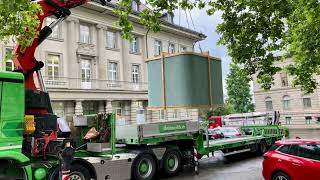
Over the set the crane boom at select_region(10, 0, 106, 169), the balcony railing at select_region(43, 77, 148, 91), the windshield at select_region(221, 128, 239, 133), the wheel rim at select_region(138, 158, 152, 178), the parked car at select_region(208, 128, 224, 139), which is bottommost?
the wheel rim at select_region(138, 158, 152, 178)

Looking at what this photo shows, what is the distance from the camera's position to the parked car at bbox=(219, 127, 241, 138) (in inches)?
856

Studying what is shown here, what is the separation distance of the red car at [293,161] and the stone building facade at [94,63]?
67.9 feet

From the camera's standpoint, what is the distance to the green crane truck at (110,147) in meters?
8.86

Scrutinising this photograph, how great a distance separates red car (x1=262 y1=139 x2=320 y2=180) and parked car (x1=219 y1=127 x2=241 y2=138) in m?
10.8

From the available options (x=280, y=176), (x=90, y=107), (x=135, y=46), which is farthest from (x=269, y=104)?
(x=280, y=176)

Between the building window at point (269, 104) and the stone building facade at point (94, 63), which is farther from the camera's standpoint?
the building window at point (269, 104)

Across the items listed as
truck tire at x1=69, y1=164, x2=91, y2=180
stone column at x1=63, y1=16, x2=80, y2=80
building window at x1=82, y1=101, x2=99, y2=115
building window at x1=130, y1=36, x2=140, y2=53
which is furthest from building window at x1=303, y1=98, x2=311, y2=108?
truck tire at x1=69, y1=164, x2=91, y2=180

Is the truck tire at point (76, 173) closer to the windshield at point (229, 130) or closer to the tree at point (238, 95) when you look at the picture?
the windshield at point (229, 130)

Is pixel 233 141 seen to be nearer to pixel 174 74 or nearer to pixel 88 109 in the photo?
pixel 174 74

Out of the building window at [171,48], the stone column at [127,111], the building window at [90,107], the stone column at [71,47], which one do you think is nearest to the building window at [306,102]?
the building window at [171,48]

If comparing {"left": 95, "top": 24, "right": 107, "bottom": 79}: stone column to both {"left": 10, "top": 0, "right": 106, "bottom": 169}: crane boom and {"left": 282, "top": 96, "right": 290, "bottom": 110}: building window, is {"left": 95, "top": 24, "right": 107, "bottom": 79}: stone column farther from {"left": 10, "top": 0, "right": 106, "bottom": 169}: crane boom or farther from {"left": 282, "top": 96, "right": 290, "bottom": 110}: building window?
{"left": 282, "top": 96, "right": 290, "bottom": 110}: building window

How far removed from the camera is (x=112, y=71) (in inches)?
1517

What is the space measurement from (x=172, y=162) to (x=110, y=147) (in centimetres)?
312

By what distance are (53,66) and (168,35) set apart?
16.7m
